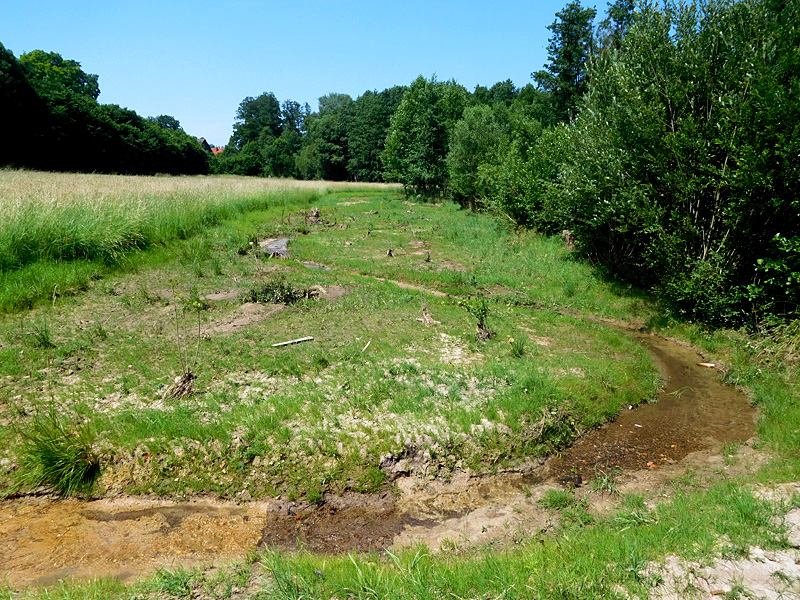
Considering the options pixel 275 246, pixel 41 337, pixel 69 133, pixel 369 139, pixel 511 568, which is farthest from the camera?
pixel 369 139

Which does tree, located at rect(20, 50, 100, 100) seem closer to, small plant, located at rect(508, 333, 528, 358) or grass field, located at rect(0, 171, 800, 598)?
grass field, located at rect(0, 171, 800, 598)

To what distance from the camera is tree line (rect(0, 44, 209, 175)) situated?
122 ft

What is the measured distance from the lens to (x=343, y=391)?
7555 millimetres

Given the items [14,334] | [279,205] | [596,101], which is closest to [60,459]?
[14,334]

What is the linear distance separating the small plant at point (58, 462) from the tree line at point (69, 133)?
3601cm

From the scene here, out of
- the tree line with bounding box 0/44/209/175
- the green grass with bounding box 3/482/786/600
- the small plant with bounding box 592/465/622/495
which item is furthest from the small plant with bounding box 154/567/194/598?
the tree line with bounding box 0/44/209/175

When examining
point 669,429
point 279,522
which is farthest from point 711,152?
Answer: point 279,522

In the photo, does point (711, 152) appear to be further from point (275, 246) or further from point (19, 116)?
point (19, 116)

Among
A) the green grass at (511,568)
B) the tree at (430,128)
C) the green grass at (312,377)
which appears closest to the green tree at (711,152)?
the green grass at (312,377)

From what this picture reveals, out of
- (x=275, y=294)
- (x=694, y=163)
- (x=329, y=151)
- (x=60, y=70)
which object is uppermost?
(x=60, y=70)

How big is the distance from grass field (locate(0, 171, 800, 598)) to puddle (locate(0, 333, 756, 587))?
259 millimetres

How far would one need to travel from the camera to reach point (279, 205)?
3166 centimetres

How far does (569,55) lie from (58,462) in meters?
36.4

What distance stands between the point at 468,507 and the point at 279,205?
1121 inches
